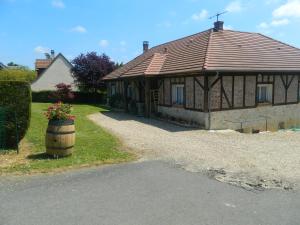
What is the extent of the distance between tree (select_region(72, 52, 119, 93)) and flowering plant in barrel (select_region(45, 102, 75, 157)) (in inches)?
946

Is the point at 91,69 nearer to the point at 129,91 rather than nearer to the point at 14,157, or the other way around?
the point at 129,91

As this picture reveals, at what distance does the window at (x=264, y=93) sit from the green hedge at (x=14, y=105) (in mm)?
11791

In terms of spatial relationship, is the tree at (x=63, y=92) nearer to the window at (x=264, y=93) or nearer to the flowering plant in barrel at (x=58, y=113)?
the window at (x=264, y=93)

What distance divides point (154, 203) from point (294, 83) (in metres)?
15.8

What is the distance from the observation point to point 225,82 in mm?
15648

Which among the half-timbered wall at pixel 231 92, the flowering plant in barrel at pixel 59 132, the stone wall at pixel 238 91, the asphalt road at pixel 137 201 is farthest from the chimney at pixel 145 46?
the asphalt road at pixel 137 201

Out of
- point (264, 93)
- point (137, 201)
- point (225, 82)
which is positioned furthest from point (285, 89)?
point (137, 201)

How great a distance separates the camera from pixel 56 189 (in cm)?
646

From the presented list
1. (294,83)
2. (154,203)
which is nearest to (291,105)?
(294,83)

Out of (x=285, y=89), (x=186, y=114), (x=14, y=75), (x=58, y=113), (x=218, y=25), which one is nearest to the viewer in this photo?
(x=58, y=113)

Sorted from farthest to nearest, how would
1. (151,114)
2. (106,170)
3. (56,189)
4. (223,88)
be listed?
(151,114)
(223,88)
(106,170)
(56,189)

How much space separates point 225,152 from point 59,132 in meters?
4.95

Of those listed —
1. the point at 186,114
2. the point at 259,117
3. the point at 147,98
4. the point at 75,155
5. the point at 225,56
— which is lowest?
the point at 75,155

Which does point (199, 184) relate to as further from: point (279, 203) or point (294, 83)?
point (294, 83)
